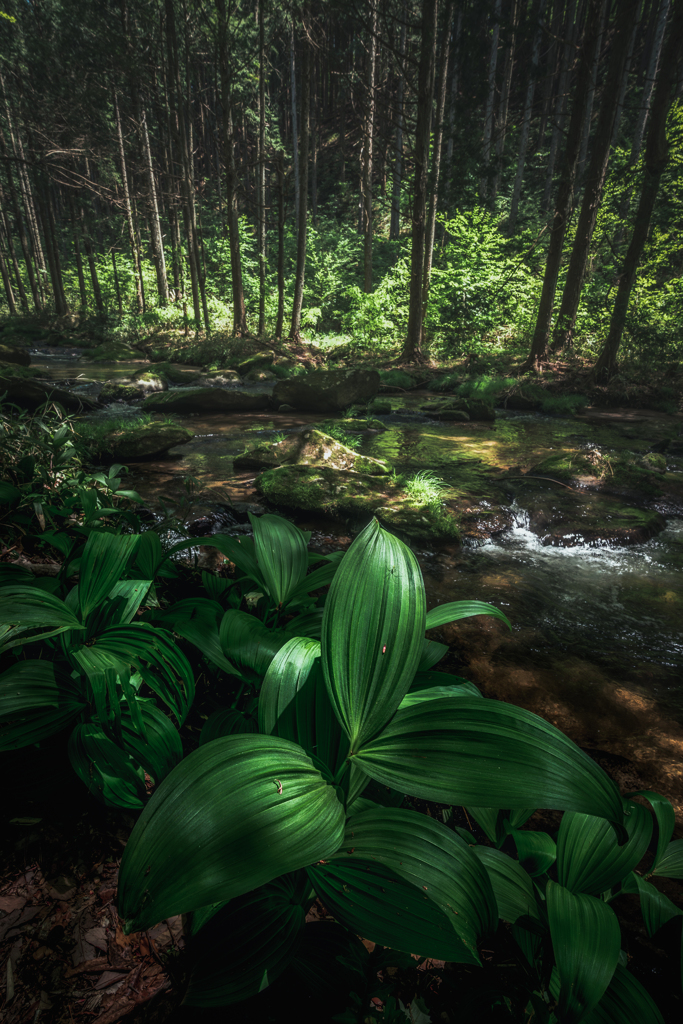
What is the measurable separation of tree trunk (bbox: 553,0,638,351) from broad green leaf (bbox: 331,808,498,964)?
13.1 meters

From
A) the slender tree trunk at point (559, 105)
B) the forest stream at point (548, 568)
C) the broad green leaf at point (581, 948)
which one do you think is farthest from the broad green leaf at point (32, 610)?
the slender tree trunk at point (559, 105)

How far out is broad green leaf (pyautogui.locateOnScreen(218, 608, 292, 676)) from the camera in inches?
46.7

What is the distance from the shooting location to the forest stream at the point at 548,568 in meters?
2.41

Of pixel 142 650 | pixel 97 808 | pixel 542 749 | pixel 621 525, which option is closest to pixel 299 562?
pixel 142 650

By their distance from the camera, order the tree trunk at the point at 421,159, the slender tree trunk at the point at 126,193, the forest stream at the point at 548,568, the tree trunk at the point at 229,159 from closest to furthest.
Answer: the forest stream at the point at 548,568 < the tree trunk at the point at 421,159 < the tree trunk at the point at 229,159 < the slender tree trunk at the point at 126,193

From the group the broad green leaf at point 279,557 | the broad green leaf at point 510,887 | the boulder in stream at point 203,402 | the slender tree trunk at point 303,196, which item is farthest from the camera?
the slender tree trunk at point 303,196

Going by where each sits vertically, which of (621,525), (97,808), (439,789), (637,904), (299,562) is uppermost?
(439,789)

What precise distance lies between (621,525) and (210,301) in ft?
76.0

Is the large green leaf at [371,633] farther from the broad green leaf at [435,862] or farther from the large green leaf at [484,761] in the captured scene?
the broad green leaf at [435,862]

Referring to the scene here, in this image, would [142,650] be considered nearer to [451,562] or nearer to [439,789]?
[439,789]

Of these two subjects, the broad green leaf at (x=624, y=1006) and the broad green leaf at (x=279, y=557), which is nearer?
the broad green leaf at (x=624, y=1006)

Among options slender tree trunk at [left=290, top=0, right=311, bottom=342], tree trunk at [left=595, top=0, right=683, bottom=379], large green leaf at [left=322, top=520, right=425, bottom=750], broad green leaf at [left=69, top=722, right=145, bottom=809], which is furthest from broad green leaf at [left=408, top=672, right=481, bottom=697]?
slender tree trunk at [left=290, top=0, right=311, bottom=342]

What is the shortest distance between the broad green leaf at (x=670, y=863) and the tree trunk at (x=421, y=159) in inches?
515

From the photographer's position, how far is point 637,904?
1.42 metres
